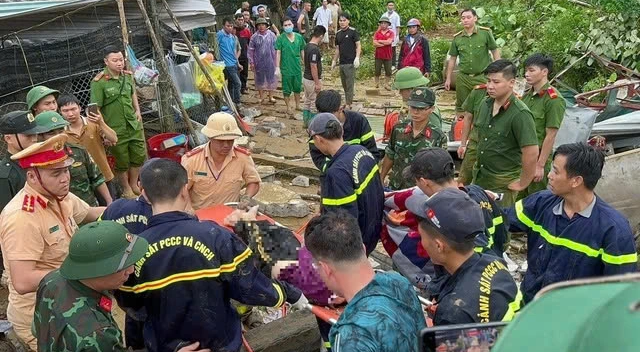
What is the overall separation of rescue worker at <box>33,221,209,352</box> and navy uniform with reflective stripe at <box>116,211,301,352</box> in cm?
21

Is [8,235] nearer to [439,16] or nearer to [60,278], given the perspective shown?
[60,278]

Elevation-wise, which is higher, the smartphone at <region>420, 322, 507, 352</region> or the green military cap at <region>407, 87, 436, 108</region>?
the smartphone at <region>420, 322, 507, 352</region>

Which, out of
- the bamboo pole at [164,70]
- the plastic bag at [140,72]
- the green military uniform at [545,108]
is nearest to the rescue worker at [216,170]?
the green military uniform at [545,108]

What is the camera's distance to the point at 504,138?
230 inches

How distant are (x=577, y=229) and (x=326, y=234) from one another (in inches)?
66.9

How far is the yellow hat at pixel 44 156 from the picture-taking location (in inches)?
150

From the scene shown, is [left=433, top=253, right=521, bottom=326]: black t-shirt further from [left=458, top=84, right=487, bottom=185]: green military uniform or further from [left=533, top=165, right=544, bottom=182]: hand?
[left=458, top=84, right=487, bottom=185]: green military uniform

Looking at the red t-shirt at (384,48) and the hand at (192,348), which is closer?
the hand at (192,348)

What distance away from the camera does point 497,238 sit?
4059 mm

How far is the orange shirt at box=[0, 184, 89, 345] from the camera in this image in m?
3.64

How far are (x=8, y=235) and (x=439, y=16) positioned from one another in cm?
1843

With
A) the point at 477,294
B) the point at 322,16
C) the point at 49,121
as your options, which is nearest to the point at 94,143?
the point at 49,121

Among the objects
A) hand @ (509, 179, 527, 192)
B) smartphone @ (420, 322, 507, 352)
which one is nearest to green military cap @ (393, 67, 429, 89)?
hand @ (509, 179, 527, 192)

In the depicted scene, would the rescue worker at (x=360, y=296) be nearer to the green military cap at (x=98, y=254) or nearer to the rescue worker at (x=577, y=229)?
the green military cap at (x=98, y=254)
